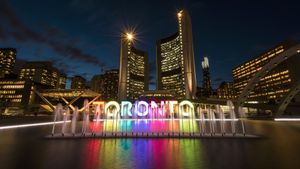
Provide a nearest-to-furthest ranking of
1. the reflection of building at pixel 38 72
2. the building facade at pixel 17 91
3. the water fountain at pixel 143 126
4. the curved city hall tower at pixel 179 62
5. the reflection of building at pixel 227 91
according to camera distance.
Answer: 1. the water fountain at pixel 143 126
2. the building facade at pixel 17 91
3. the curved city hall tower at pixel 179 62
4. the reflection of building at pixel 38 72
5. the reflection of building at pixel 227 91

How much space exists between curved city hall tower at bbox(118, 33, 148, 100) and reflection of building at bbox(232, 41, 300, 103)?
100 m

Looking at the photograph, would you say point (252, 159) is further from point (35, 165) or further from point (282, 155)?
point (35, 165)

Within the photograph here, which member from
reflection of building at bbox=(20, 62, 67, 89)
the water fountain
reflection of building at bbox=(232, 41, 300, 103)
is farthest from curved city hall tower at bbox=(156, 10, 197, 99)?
reflection of building at bbox=(20, 62, 67, 89)

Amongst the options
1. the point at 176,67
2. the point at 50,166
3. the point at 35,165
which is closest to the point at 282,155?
the point at 50,166

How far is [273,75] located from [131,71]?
4733 inches

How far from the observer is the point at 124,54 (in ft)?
503

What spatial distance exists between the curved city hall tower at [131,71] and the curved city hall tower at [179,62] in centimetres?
2447

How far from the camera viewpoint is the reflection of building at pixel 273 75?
9894 centimetres

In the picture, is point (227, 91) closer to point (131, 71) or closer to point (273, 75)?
point (273, 75)

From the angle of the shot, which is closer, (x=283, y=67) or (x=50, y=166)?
(x=50, y=166)

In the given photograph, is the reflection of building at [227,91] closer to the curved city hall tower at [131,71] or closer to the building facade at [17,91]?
the curved city hall tower at [131,71]

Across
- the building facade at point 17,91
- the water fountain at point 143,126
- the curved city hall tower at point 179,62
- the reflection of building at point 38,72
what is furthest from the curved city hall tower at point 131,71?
the water fountain at point 143,126

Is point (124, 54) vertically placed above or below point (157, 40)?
below

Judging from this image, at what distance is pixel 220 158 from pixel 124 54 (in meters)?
151
